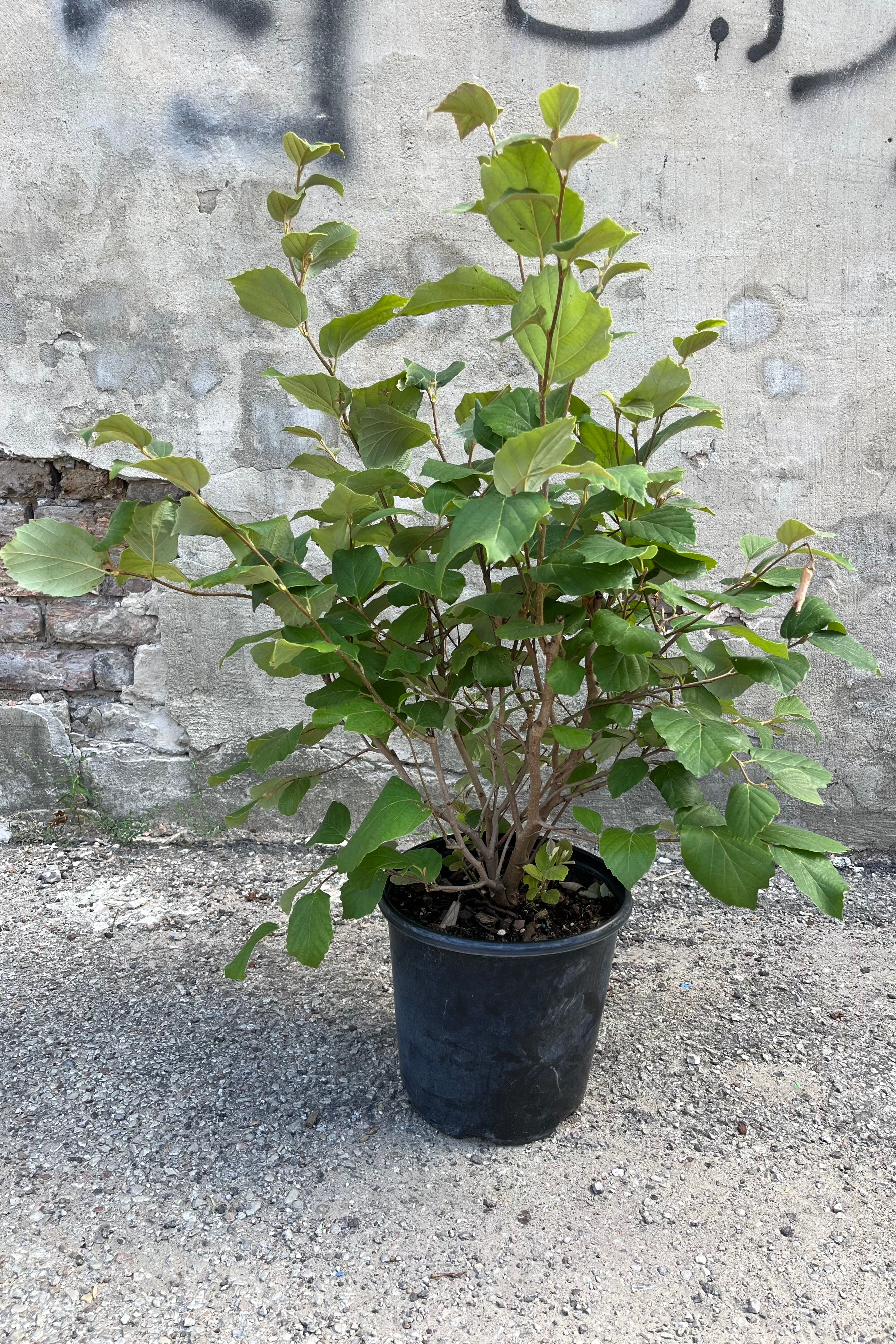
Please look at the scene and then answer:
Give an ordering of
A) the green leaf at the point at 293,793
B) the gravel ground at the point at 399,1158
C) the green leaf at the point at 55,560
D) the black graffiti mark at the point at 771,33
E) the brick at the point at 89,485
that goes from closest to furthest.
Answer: the green leaf at the point at 55,560 < the gravel ground at the point at 399,1158 < the green leaf at the point at 293,793 < the black graffiti mark at the point at 771,33 < the brick at the point at 89,485

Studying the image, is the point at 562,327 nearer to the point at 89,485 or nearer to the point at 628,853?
the point at 628,853

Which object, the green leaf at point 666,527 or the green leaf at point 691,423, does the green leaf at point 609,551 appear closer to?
the green leaf at point 666,527

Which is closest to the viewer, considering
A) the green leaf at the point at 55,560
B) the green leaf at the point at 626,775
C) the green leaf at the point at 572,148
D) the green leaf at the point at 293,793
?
the green leaf at the point at 572,148

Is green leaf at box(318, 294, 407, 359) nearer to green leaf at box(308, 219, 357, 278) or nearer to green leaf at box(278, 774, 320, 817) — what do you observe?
green leaf at box(308, 219, 357, 278)

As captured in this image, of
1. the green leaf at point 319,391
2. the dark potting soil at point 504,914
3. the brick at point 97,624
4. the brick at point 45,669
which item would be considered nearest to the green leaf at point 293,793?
the dark potting soil at point 504,914

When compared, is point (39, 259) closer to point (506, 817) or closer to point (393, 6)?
point (393, 6)

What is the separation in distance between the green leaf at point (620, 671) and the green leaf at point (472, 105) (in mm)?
656

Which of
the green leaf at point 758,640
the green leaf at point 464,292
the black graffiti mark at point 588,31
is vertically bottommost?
the green leaf at point 758,640

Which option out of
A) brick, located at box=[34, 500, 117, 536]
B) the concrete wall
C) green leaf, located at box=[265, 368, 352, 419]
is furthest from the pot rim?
brick, located at box=[34, 500, 117, 536]

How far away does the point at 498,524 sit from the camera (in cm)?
94

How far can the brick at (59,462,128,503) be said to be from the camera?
92.7 inches

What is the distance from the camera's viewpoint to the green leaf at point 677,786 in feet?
4.30

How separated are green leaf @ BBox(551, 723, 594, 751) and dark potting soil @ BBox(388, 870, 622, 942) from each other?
1.20 ft

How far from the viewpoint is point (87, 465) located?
7.70 feet
